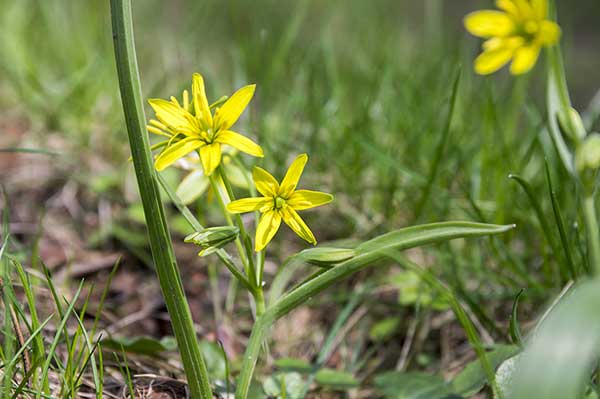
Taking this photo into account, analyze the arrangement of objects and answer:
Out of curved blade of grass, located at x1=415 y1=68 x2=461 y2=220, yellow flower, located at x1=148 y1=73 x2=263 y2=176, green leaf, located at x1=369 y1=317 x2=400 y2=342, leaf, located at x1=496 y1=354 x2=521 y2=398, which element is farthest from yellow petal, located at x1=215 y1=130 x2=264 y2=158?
green leaf, located at x1=369 y1=317 x2=400 y2=342

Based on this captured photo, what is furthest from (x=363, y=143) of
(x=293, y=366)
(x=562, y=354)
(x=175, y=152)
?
(x=562, y=354)

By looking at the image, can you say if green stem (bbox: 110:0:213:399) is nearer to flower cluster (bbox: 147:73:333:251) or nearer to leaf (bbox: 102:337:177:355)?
flower cluster (bbox: 147:73:333:251)

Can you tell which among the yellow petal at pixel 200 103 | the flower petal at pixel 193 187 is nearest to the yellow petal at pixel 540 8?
the yellow petal at pixel 200 103

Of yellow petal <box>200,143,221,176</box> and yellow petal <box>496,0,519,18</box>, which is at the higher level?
yellow petal <box>496,0,519,18</box>

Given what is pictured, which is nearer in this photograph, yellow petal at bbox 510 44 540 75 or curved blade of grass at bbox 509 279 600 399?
curved blade of grass at bbox 509 279 600 399

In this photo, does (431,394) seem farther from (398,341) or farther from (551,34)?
(551,34)

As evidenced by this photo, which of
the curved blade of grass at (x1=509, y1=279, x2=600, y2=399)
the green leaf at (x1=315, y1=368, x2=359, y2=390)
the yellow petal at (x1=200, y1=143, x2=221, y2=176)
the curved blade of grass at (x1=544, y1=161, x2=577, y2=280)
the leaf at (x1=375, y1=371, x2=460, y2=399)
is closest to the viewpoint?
the curved blade of grass at (x1=509, y1=279, x2=600, y2=399)

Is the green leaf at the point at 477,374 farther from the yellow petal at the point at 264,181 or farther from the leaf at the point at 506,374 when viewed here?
the yellow petal at the point at 264,181
